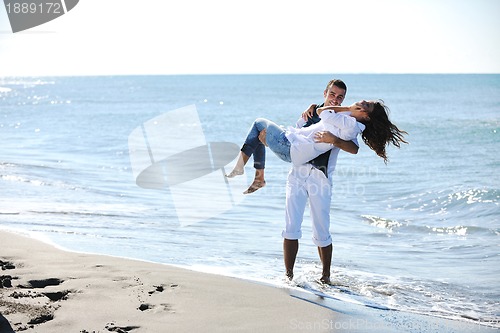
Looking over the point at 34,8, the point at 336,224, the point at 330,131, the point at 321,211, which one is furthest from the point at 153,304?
the point at 34,8

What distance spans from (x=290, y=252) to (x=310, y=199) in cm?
60

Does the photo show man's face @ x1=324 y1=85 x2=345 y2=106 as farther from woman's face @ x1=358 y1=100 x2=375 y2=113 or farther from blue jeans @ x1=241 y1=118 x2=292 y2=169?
blue jeans @ x1=241 y1=118 x2=292 y2=169

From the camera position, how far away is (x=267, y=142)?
22.2 feet

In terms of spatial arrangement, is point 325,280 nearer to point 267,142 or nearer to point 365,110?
point 267,142

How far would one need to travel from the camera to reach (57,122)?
115ft

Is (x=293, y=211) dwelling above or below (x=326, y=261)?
above

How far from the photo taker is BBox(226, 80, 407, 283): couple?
256 inches

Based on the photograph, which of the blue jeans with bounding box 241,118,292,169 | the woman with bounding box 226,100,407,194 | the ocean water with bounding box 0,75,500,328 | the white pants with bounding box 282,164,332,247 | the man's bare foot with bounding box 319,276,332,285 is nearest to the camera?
the woman with bounding box 226,100,407,194

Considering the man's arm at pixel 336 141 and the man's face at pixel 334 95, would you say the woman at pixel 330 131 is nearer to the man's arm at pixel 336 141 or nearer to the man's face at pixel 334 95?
the man's arm at pixel 336 141

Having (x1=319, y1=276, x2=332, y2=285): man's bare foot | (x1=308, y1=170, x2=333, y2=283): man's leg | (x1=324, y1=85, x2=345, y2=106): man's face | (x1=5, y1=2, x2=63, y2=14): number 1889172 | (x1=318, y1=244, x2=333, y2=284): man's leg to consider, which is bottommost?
(x1=319, y1=276, x2=332, y2=285): man's bare foot

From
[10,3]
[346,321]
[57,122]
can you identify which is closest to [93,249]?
[346,321]

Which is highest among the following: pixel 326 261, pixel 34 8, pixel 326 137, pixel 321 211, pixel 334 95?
pixel 34 8

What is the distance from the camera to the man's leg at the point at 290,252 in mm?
6961

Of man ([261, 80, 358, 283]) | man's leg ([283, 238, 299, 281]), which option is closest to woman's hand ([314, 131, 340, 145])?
man ([261, 80, 358, 283])
